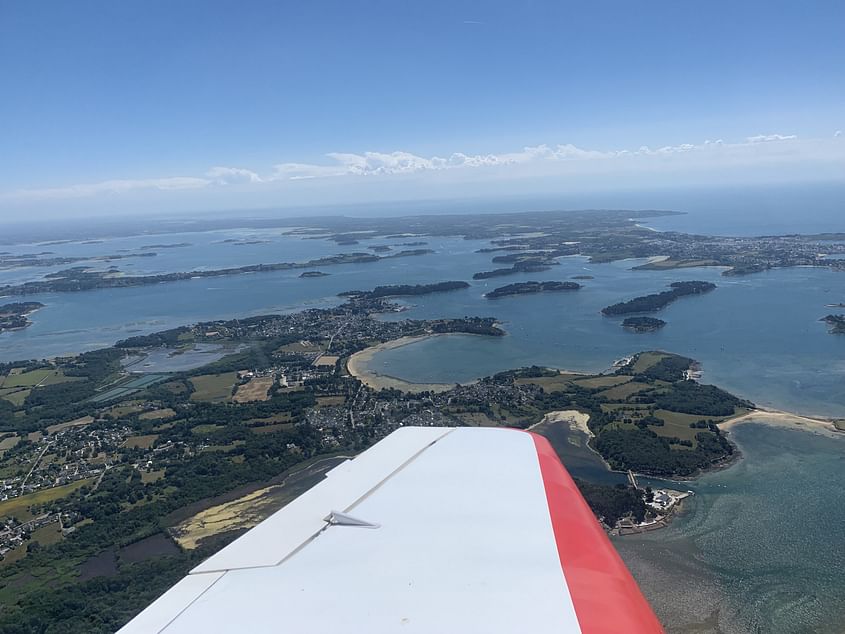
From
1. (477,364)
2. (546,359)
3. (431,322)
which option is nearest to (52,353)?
(431,322)

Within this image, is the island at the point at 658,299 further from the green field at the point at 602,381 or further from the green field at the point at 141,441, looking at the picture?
the green field at the point at 141,441

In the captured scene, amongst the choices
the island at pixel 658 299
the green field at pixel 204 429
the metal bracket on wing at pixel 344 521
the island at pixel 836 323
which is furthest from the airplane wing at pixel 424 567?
the island at pixel 658 299

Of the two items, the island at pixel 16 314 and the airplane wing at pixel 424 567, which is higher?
the airplane wing at pixel 424 567

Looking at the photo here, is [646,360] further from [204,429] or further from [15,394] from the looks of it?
[15,394]

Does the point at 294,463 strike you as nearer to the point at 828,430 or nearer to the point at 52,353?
the point at 828,430

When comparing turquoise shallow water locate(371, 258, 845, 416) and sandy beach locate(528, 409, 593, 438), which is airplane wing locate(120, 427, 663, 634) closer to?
sandy beach locate(528, 409, 593, 438)

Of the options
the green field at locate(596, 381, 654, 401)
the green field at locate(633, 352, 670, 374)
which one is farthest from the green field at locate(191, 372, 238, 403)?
the green field at locate(633, 352, 670, 374)

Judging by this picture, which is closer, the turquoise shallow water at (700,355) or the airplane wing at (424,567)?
the airplane wing at (424,567)

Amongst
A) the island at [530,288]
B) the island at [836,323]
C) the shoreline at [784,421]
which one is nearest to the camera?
the shoreline at [784,421]
